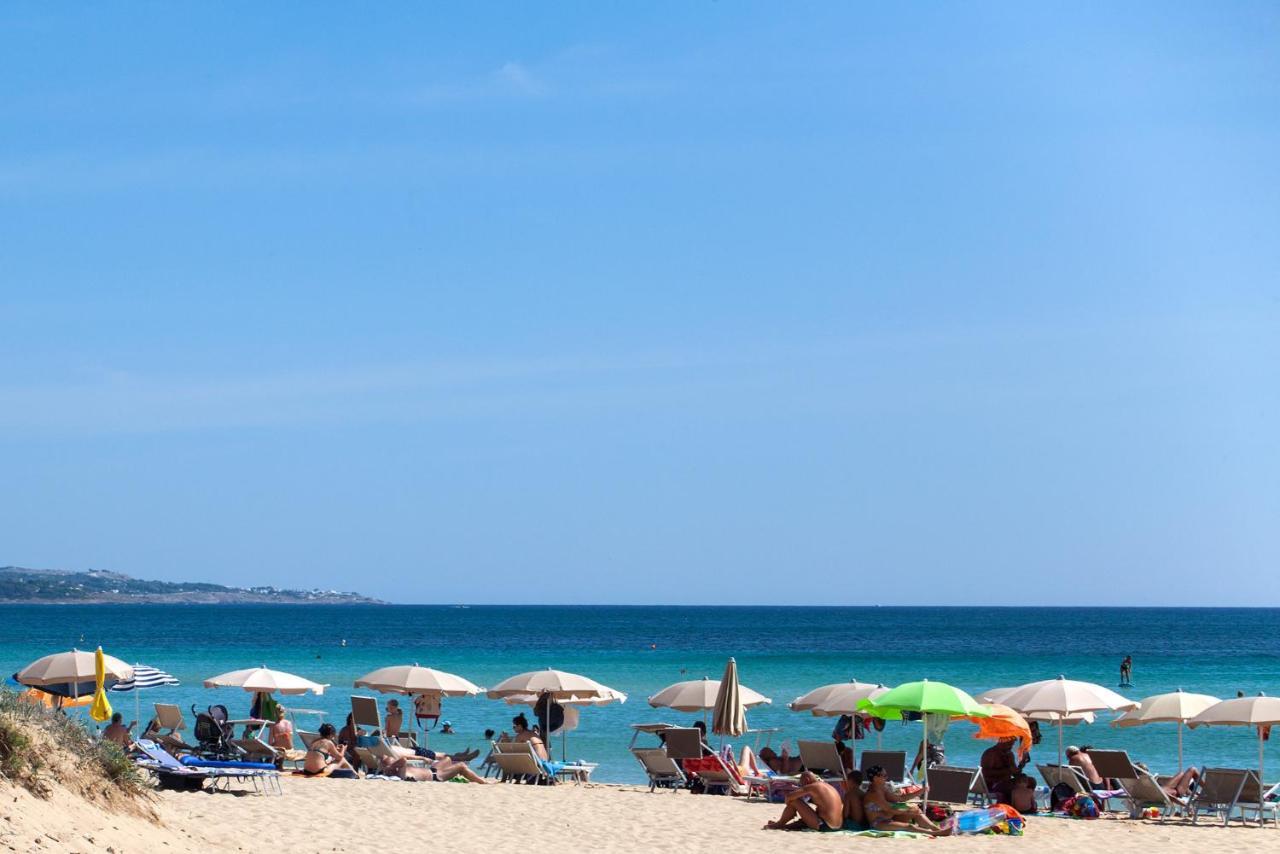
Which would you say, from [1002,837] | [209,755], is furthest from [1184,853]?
[209,755]

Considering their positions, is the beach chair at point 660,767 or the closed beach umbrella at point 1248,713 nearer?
the closed beach umbrella at point 1248,713

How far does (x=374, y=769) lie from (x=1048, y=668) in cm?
4351

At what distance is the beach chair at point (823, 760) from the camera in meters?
15.9

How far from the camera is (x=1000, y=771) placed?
1541 cm

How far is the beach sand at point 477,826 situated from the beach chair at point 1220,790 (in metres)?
0.23

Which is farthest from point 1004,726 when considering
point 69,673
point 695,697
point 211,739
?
point 69,673

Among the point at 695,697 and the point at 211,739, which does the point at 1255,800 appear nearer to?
the point at 695,697

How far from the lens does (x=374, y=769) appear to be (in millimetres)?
16906

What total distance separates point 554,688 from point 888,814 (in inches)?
252

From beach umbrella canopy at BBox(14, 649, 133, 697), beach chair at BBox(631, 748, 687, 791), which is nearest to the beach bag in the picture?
beach chair at BBox(631, 748, 687, 791)

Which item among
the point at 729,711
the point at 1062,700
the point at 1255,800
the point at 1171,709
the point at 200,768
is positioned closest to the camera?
the point at 200,768

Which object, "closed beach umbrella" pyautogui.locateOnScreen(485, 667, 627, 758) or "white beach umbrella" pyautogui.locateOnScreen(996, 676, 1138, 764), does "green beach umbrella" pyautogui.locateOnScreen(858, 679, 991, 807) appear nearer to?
"white beach umbrella" pyautogui.locateOnScreen(996, 676, 1138, 764)

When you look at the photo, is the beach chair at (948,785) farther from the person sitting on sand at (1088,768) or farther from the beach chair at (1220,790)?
the beach chair at (1220,790)

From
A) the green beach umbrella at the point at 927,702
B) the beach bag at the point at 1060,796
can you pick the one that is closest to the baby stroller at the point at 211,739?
the green beach umbrella at the point at 927,702
